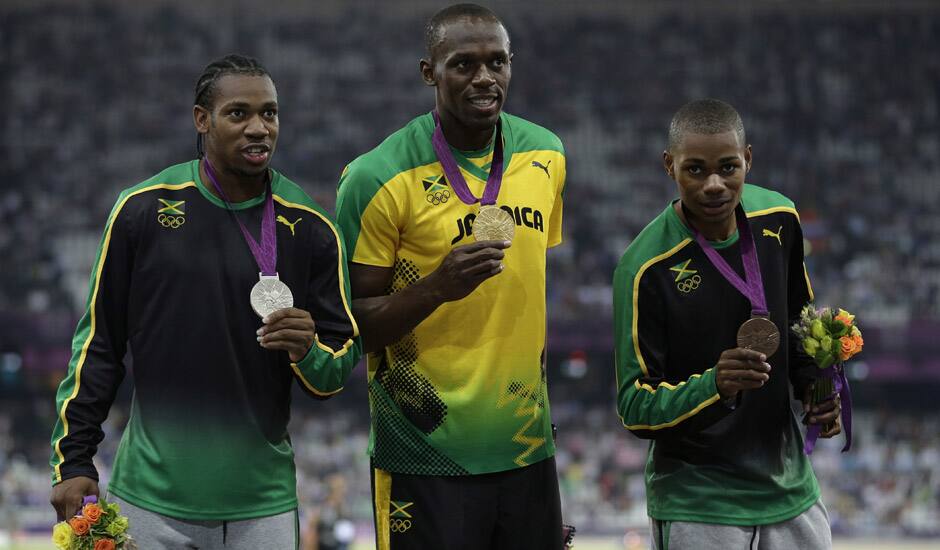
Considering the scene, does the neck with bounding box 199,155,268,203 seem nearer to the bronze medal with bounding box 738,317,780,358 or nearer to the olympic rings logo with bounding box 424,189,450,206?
the olympic rings logo with bounding box 424,189,450,206

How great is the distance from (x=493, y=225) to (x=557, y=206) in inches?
22.7

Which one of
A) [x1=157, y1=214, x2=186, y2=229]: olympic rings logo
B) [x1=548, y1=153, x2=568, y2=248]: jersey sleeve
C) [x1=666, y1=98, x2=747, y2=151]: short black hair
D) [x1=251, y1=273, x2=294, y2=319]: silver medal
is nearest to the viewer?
[x1=251, y1=273, x2=294, y2=319]: silver medal

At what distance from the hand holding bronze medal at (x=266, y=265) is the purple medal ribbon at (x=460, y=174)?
1.65 ft

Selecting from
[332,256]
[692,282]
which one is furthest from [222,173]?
[692,282]

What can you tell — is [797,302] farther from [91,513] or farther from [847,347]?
[91,513]

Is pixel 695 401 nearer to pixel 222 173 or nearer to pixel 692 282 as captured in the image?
pixel 692 282

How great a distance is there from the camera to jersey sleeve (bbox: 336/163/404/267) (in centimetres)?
349

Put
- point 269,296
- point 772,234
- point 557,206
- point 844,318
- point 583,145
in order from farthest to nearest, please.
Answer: point 583,145 < point 557,206 < point 772,234 < point 844,318 < point 269,296

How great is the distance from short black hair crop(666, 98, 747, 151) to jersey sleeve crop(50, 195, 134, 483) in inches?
61.6

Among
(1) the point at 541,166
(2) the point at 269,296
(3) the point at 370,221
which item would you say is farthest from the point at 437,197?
(2) the point at 269,296

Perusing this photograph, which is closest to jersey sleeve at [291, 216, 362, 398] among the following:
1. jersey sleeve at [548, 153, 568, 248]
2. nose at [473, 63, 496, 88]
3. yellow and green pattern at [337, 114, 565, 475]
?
yellow and green pattern at [337, 114, 565, 475]

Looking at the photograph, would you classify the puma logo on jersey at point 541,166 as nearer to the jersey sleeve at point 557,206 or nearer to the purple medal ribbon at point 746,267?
the jersey sleeve at point 557,206

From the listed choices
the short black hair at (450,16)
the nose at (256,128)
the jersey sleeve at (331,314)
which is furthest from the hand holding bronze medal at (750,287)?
the nose at (256,128)

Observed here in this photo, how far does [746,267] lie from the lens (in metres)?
3.56
